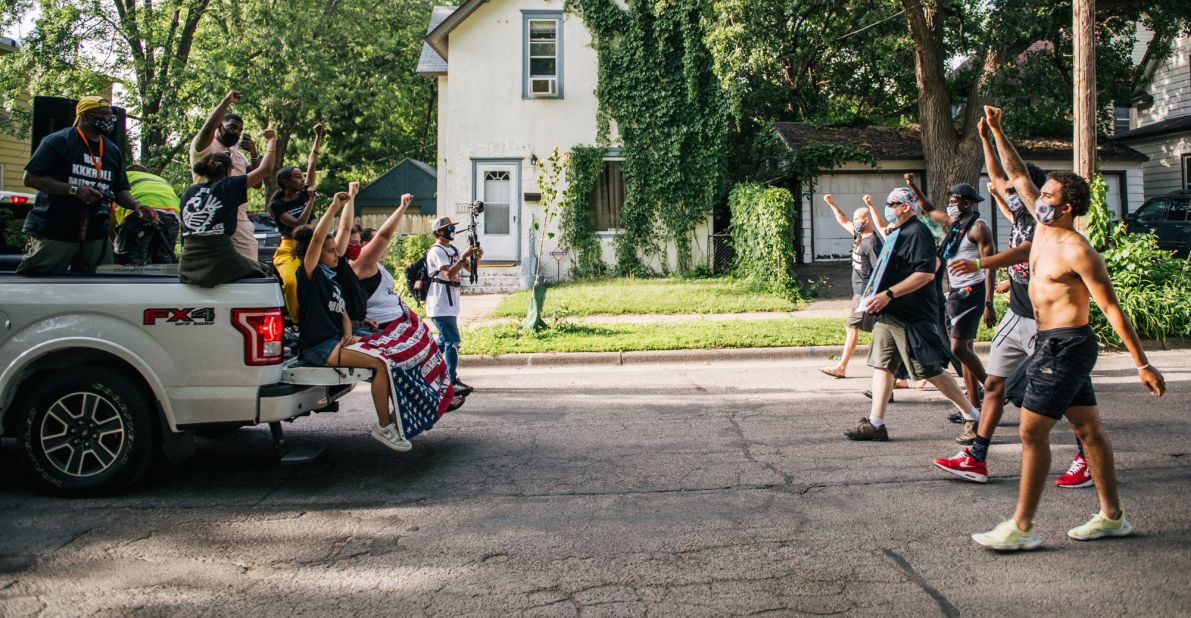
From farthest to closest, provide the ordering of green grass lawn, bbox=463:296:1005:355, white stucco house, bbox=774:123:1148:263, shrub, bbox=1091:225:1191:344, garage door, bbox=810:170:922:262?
garage door, bbox=810:170:922:262 → white stucco house, bbox=774:123:1148:263 → shrub, bbox=1091:225:1191:344 → green grass lawn, bbox=463:296:1005:355

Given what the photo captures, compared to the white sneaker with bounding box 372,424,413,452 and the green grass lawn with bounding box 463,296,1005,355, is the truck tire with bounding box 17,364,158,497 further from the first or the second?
the green grass lawn with bounding box 463,296,1005,355


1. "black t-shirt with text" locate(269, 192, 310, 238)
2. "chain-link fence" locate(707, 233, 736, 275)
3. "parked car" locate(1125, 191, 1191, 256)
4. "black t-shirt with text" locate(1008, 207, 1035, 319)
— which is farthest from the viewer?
"chain-link fence" locate(707, 233, 736, 275)

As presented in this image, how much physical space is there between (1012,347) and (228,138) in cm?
605

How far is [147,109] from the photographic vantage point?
86.4 feet

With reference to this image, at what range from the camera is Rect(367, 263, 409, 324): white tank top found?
6.70 m

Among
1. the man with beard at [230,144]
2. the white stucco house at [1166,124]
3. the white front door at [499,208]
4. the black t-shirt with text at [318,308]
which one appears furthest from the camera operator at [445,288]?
the white stucco house at [1166,124]

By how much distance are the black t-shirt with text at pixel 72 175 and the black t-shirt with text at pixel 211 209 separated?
1628 millimetres

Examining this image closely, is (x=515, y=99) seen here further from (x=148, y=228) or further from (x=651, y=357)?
(x=148, y=228)

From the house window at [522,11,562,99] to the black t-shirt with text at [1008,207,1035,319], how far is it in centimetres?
1482

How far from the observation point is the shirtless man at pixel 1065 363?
163 inches

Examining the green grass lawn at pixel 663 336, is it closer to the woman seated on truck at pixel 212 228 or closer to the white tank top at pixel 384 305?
the white tank top at pixel 384 305

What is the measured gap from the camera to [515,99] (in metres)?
20.0

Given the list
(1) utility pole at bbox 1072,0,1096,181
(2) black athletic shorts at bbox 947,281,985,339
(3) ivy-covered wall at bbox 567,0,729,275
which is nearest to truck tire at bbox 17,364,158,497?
(2) black athletic shorts at bbox 947,281,985,339

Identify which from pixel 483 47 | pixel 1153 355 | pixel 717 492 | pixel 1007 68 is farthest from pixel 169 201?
pixel 1007 68
